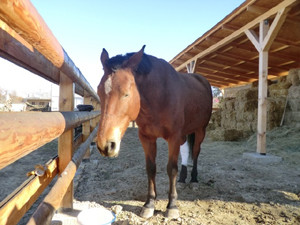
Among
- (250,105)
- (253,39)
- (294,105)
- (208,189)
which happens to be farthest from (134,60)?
(250,105)

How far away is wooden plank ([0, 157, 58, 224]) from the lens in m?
0.99

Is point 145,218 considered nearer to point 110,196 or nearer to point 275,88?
point 110,196

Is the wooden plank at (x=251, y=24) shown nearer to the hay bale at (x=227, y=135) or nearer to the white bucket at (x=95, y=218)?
the hay bale at (x=227, y=135)

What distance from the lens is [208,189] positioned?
3.22 meters

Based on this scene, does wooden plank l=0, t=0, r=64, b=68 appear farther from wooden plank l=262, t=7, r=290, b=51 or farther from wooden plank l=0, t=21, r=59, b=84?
wooden plank l=262, t=7, r=290, b=51

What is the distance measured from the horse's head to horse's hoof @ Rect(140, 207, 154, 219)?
106 centimetres

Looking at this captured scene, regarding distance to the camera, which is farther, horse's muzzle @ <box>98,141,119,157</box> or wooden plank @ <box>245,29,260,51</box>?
wooden plank @ <box>245,29,260,51</box>

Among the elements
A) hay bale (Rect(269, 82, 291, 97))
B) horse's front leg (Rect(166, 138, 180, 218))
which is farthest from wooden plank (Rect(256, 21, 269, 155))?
hay bale (Rect(269, 82, 291, 97))

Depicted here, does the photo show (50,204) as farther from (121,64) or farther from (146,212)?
(146,212)

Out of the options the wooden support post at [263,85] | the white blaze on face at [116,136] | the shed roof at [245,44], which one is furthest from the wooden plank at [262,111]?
the white blaze on face at [116,136]

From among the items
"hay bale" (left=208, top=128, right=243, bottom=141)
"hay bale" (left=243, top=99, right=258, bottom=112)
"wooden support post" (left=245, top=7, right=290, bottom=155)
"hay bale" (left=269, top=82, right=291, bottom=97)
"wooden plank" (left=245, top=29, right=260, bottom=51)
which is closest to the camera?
"wooden support post" (left=245, top=7, right=290, bottom=155)

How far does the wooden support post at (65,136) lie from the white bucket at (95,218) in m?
0.60

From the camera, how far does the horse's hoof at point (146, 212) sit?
7.74ft

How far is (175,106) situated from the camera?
8.34 ft
